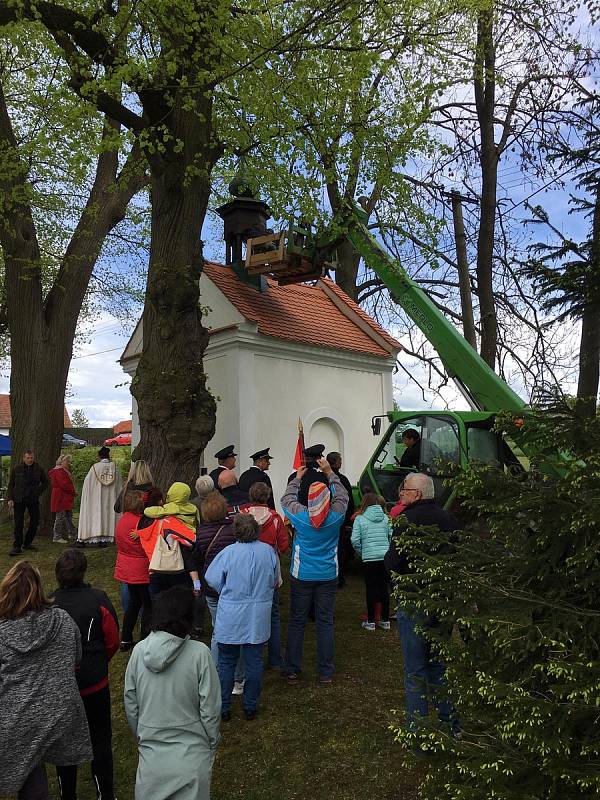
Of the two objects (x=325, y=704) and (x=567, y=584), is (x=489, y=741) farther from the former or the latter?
(x=325, y=704)

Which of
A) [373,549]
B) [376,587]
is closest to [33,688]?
[373,549]

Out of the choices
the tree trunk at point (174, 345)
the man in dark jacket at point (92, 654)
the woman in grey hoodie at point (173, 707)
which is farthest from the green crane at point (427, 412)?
the woman in grey hoodie at point (173, 707)

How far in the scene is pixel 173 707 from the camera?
3.20 metres

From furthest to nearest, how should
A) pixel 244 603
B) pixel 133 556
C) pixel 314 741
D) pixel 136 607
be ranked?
pixel 136 607 → pixel 133 556 → pixel 244 603 → pixel 314 741

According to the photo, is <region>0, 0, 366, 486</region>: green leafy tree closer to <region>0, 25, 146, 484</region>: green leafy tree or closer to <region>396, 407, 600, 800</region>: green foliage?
<region>0, 25, 146, 484</region>: green leafy tree

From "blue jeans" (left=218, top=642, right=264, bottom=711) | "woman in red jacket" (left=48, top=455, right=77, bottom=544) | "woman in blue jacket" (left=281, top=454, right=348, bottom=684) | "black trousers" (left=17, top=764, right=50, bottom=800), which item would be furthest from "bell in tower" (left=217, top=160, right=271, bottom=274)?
"black trousers" (left=17, top=764, right=50, bottom=800)

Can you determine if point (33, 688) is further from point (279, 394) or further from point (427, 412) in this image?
point (279, 394)

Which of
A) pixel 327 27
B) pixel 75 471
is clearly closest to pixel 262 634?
pixel 327 27

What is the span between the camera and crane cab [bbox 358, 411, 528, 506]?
29.9 feet

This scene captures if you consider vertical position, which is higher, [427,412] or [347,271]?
[347,271]

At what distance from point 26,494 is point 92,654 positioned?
902 cm

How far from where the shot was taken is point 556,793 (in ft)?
8.16

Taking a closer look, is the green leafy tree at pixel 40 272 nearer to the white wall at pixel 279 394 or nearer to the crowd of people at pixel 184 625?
the white wall at pixel 279 394

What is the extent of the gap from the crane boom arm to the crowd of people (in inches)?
117
